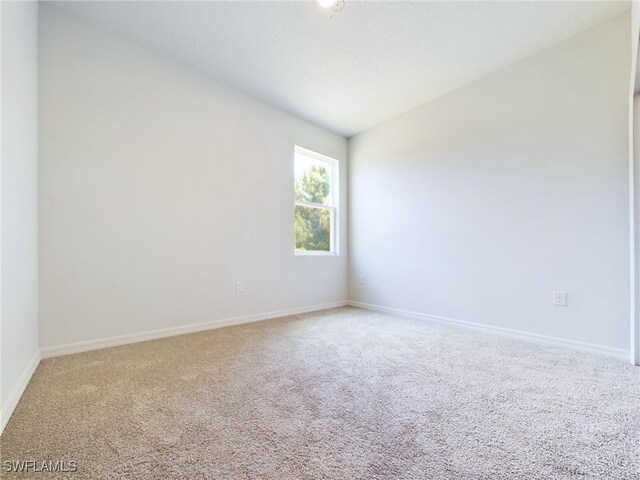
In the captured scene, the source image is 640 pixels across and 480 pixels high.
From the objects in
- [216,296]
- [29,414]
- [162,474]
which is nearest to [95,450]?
[162,474]

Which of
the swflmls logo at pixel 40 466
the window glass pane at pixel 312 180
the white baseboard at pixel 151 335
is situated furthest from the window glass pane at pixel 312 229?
the swflmls logo at pixel 40 466

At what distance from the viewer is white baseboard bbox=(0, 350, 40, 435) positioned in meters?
1.37

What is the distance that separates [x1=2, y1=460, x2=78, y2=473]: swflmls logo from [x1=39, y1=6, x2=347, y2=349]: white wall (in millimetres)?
1439

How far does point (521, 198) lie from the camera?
2957 millimetres

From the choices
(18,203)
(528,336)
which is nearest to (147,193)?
(18,203)

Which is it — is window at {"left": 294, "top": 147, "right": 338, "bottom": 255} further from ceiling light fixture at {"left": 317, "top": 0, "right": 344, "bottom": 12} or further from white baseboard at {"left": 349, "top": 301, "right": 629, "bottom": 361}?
ceiling light fixture at {"left": 317, "top": 0, "right": 344, "bottom": 12}

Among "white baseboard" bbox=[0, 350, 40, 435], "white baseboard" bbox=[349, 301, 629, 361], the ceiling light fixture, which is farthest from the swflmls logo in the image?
"white baseboard" bbox=[349, 301, 629, 361]

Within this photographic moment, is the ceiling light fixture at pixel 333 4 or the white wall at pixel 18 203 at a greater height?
the ceiling light fixture at pixel 333 4

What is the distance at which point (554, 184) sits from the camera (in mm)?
2773

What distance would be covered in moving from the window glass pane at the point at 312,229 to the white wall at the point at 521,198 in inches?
28.5

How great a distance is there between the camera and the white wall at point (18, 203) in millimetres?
1466

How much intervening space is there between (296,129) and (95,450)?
357 centimetres

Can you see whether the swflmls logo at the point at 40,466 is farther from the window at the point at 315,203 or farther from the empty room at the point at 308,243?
the window at the point at 315,203

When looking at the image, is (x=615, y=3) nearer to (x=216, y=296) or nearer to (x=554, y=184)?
(x=554, y=184)
